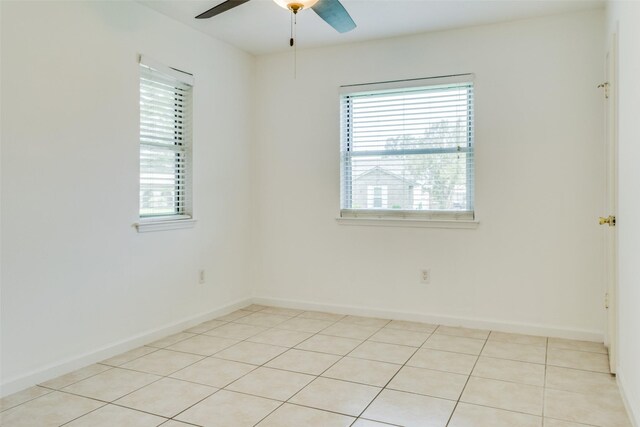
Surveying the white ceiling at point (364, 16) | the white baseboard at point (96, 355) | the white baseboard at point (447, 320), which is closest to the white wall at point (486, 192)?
the white baseboard at point (447, 320)

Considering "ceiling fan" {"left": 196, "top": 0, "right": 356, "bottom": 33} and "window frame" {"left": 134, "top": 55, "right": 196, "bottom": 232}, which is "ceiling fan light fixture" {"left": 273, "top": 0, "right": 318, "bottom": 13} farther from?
"window frame" {"left": 134, "top": 55, "right": 196, "bottom": 232}

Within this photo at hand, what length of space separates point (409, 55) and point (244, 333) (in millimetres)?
2717

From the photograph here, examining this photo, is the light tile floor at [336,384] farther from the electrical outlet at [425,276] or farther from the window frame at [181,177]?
the window frame at [181,177]

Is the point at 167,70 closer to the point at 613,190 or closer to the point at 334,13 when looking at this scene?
the point at 334,13

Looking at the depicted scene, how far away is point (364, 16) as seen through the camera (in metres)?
3.56

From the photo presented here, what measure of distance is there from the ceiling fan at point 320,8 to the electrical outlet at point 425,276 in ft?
6.86

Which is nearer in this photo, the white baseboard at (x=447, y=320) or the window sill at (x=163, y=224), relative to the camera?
the window sill at (x=163, y=224)

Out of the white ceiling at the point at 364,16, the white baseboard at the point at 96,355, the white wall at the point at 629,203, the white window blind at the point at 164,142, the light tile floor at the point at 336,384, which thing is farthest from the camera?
the white window blind at the point at 164,142

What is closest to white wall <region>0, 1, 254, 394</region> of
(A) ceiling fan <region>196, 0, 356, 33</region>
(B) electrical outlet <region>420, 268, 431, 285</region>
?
(A) ceiling fan <region>196, 0, 356, 33</region>

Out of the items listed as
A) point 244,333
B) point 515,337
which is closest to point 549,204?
point 515,337

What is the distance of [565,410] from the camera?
2.30 m

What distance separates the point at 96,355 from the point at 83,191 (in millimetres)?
1071

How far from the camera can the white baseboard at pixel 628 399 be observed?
2074 millimetres

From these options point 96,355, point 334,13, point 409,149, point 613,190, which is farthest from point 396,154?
point 96,355
